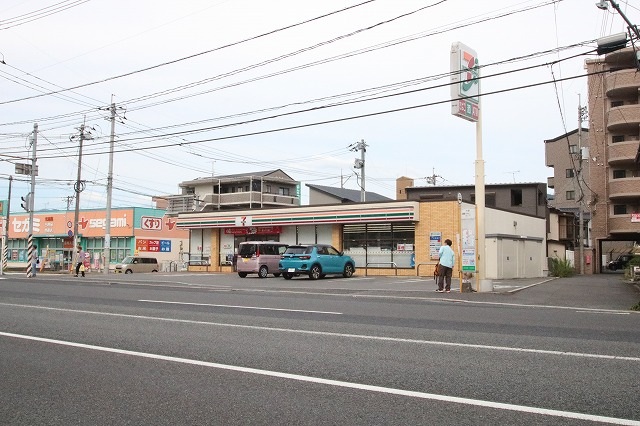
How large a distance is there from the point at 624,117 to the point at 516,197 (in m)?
8.90

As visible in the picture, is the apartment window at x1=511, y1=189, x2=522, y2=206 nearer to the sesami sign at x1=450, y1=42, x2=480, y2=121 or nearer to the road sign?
the sesami sign at x1=450, y1=42, x2=480, y2=121

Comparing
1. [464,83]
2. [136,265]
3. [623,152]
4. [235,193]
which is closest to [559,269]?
[623,152]

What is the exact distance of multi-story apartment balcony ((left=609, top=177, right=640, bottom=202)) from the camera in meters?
39.3

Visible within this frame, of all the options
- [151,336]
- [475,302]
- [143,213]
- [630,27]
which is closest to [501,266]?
[475,302]

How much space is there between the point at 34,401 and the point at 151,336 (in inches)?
138

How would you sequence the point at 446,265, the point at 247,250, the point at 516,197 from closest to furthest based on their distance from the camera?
the point at 446,265 → the point at 247,250 → the point at 516,197

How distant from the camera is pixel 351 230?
1308 inches

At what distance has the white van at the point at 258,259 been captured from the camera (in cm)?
2941

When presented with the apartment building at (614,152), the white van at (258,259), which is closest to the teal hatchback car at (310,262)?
the white van at (258,259)

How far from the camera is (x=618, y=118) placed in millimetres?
39688

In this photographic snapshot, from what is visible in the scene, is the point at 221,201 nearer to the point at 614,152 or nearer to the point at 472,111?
the point at 614,152

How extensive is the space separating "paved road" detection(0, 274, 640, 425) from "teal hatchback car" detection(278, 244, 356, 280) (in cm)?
1443

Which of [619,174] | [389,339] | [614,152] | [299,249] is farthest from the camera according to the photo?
[619,174]

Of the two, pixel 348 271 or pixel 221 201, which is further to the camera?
pixel 221 201
